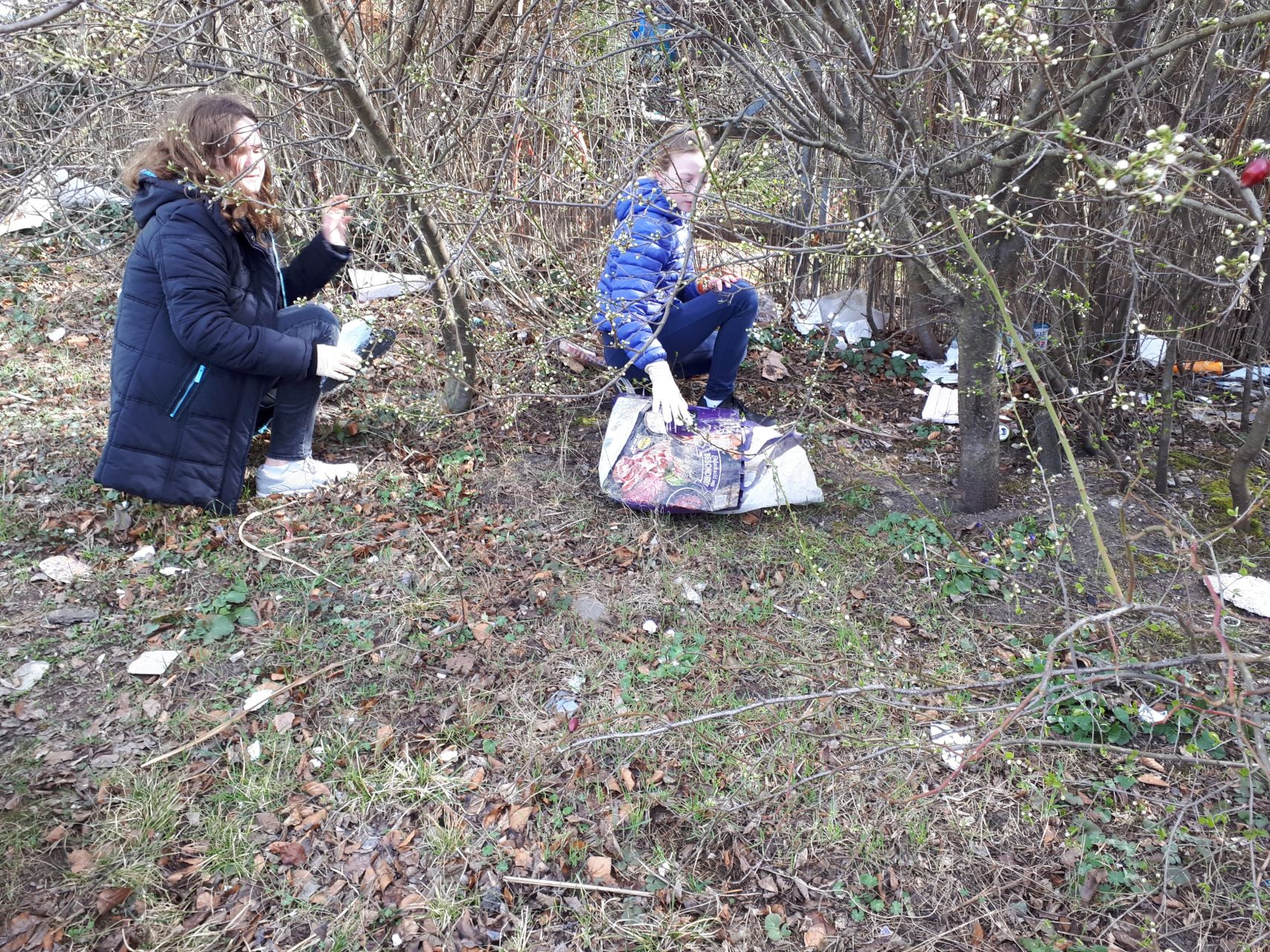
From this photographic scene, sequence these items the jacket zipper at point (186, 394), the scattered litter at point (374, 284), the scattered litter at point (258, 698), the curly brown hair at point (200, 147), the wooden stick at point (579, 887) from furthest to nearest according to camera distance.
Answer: the scattered litter at point (374, 284) < the jacket zipper at point (186, 394) < the curly brown hair at point (200, 147) < the scattered litter at point (258, 698) < the wooden stick at point (579, 887)

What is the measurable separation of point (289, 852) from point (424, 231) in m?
2.19

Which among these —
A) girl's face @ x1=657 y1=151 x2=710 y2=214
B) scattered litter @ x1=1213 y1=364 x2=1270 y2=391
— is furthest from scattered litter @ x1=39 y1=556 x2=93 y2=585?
scattered litter @ x1=1213 y1=364 x2=1270 y2=391

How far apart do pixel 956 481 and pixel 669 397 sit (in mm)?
1211

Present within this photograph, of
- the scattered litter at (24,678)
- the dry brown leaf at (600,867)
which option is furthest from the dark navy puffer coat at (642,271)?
the scattered litter at (24,678)

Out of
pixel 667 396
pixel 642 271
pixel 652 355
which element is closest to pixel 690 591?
pixel 667 396

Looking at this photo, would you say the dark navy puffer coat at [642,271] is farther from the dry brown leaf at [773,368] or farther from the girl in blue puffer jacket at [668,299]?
the dry brown leaf at [773,368]

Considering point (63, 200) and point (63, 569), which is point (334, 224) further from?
point (63, 200)

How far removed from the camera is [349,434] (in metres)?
3.62

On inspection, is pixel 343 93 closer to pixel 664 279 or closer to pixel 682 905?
pixel 664 279

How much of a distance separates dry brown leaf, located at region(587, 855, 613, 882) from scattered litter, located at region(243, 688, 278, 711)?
1.07 meters

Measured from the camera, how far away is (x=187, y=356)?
9.35 ft

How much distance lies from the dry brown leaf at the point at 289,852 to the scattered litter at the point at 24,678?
101 cm

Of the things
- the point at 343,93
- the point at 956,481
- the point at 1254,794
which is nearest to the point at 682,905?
the point at 1254,794

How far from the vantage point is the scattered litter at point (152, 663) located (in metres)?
2.45
